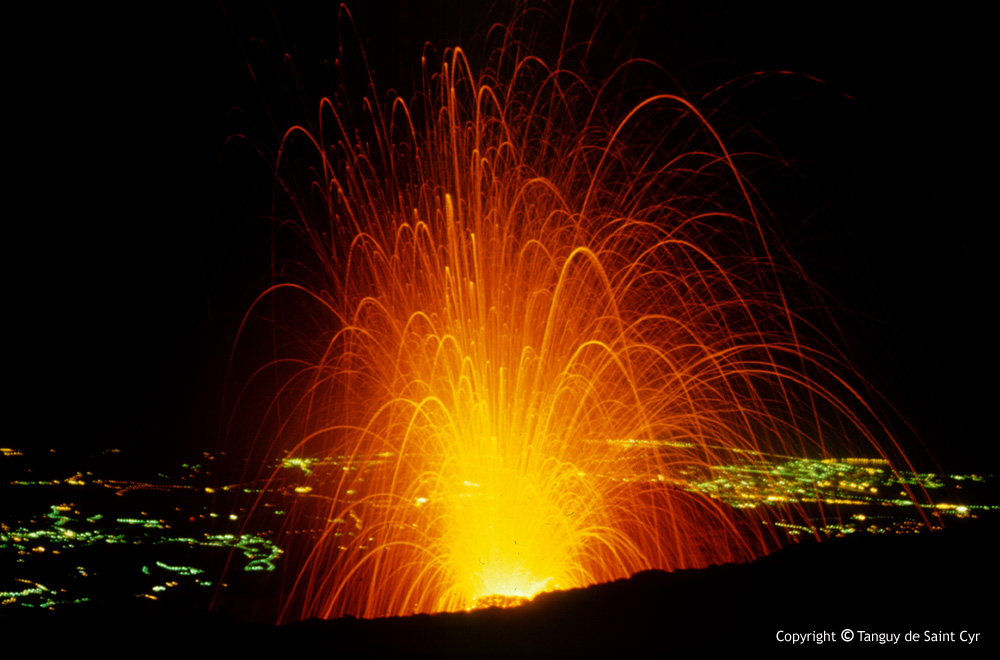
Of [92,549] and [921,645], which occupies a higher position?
[92,549]

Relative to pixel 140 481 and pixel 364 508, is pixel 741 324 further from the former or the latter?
pixel 140 481

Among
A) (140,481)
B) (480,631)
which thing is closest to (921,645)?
(480,631)

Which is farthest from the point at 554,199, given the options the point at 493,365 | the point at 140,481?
the point at 140,481

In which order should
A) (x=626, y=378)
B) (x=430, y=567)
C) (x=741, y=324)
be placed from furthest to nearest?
(x=741, y=324) < (x=626, y=378) < (x=430, y=567)

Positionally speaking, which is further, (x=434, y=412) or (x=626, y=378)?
(x=626, y=378)

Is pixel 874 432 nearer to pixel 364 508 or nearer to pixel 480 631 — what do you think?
pixel 364 508

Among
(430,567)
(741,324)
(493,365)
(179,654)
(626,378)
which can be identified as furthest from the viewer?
(741,324)

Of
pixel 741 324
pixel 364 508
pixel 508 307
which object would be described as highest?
pixel 741 324
